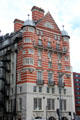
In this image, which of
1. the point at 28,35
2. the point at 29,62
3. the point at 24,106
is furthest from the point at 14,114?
the point at 28,35

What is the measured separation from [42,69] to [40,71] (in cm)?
81

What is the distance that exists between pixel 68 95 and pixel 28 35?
19.9 metres

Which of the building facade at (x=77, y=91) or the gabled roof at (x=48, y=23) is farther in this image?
the building facade at (x=77, y=91)

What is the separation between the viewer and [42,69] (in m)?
57.9

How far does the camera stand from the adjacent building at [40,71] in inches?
2146

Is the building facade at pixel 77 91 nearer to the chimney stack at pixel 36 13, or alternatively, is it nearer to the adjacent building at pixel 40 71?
the adjacent building at pixel 40 71

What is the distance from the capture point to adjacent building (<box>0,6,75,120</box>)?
54.5m

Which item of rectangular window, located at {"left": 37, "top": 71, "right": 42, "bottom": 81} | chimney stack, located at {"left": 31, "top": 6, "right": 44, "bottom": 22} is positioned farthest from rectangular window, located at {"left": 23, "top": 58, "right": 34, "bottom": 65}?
chimney stack, located at {"left": 31, "top": 6, "right": 44, "bottom": 22}

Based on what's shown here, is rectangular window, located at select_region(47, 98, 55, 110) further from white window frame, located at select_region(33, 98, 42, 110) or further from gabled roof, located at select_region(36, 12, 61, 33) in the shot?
gabled roof, located at select_region(36, 12, 61, 33)

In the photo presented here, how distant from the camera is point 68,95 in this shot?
61344 millimetres

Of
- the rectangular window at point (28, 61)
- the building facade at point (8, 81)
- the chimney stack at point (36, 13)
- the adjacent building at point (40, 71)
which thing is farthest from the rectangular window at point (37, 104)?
the chimney stack at point (36, 13)

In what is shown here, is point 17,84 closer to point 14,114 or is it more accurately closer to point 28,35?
point 14,114

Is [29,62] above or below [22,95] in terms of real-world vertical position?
above

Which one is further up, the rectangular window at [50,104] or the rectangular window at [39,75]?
the rectangular window at [39,75]
